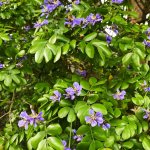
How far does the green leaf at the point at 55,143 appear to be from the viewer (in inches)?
56.5

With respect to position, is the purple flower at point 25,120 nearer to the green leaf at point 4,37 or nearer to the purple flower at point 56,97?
the purple flower at point 56,97

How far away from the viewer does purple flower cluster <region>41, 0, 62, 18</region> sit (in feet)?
5.57

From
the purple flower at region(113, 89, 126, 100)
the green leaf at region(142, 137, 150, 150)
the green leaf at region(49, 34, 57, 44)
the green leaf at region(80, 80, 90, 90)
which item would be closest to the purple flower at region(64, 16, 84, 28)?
the green leaf at region(49, 34, 57, 44)

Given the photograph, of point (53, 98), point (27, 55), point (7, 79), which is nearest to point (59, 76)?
point (27, 55)

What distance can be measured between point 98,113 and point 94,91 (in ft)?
0.51

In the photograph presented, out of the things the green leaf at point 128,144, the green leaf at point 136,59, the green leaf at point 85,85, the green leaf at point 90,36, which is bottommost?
the green leaf at point 128,144

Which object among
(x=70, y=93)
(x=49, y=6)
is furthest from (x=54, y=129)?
(x=49, y=6)

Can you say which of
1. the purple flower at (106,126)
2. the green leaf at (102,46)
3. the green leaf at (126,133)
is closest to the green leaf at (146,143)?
the green leaf at (126,133)

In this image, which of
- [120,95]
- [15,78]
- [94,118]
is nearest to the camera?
[94,118]

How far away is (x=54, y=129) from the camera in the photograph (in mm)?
1479

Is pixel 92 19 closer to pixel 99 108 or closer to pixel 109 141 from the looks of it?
pixel 99 108

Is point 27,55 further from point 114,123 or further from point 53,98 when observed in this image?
point 114,123

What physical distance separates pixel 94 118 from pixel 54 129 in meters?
0.18

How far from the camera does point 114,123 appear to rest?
5.10 feet
